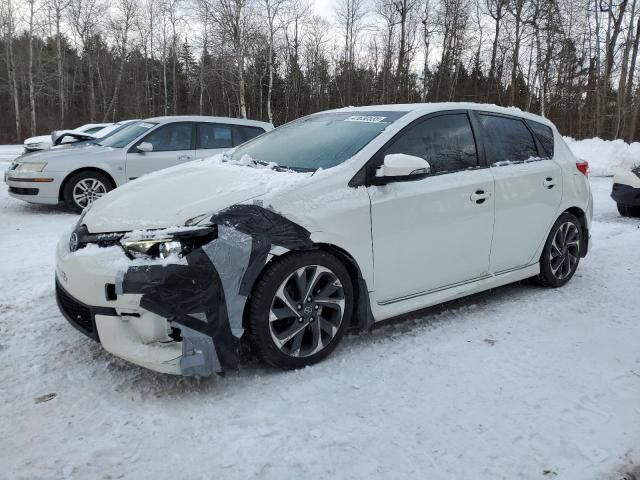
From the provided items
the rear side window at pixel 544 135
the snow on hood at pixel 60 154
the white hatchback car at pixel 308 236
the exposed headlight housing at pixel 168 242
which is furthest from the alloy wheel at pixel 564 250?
the snow on hood at pixel 60 154

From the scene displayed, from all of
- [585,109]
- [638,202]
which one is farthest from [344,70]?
[638,202]

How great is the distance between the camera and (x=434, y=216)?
3629 mm

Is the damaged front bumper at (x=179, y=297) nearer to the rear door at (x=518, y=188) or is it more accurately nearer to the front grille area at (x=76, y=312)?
the front grille area at (x=76, y=312)

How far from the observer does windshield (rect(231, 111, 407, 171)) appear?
351cm

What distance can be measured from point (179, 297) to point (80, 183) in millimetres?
6332

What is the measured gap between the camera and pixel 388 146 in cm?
350

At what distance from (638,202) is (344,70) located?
43.9 meters

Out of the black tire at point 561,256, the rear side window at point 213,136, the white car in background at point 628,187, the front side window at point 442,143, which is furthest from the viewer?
the rear side window at point 213,136

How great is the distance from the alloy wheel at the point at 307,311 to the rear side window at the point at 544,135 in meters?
2.66

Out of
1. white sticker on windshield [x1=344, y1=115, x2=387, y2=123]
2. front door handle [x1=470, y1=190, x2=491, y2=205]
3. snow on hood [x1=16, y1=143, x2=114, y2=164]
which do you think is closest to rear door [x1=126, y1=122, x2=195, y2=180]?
snow on hood [x1=16, y1=143, x2=114, y2=164]

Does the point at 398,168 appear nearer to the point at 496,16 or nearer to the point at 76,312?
the point at 76,312

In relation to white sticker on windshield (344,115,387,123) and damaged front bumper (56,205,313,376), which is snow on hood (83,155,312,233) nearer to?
damaged front bumper (56,205,313,376)

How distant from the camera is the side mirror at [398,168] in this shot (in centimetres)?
328

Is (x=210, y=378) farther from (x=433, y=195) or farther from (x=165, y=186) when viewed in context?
(x=433, y=195)
